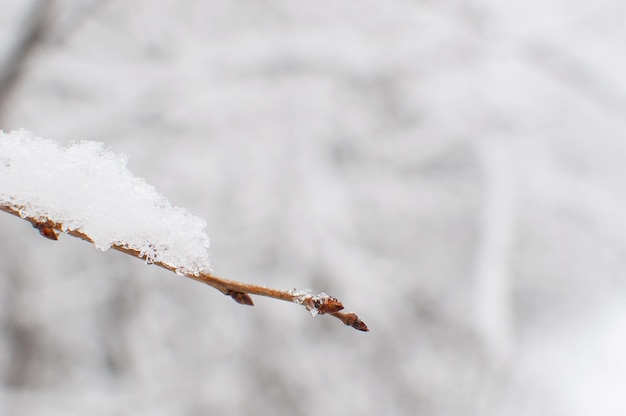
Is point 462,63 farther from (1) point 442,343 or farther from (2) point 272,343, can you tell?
(2) point 272,343

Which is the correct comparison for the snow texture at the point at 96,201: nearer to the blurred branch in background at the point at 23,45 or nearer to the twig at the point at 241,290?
the twig at the point at 241,290

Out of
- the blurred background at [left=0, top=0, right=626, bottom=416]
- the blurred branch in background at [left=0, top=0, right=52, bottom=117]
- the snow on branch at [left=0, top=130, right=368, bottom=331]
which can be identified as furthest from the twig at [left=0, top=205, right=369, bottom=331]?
the blurred branch in background at [left=0, top=0, right=52, bottom=117]

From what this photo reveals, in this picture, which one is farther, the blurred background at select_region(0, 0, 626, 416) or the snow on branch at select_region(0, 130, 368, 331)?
the blurred background at select_region(0, 0, 626, 416)

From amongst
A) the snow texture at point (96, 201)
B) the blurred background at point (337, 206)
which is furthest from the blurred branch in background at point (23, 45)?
the snow texture at point (96, 201)

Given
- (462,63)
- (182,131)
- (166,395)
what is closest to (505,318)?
(462,63)

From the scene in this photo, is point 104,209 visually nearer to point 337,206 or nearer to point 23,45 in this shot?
point 337,206

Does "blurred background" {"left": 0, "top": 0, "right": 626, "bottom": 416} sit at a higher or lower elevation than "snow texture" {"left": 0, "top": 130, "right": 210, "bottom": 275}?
higher

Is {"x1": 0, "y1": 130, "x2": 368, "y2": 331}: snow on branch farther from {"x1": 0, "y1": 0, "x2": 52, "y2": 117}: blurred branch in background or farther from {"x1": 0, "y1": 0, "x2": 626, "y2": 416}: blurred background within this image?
{"x1": 0, "y1": 0, "x2": 52, "y2": 117}: blurred branch in background

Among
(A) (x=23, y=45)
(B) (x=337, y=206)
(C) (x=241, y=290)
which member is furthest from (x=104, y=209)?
(A) (x=23, y=45)

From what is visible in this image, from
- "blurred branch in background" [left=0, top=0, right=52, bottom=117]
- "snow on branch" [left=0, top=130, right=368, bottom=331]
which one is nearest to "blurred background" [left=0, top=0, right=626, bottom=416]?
"blurred branch in background" [left=0, top=0, right=52, bottom=117]
